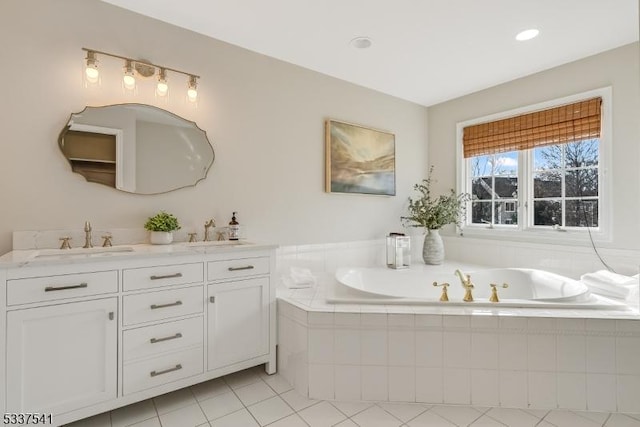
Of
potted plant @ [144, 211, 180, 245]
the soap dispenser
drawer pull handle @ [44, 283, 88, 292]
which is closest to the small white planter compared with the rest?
potted plant @ [144, 211, 180, 245]

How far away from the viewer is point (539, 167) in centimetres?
309

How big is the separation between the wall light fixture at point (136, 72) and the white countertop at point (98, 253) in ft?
3.37

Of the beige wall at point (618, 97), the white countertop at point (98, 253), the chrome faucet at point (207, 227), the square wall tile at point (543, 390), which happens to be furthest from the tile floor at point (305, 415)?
the beige wall at point (618, 97)

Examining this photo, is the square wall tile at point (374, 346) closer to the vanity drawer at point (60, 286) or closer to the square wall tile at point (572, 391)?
the square wall tile at point (572, 391)

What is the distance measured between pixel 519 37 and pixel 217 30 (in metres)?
2.17

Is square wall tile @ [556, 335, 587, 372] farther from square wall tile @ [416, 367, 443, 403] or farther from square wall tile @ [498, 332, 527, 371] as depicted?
square wall tile @ [416, 367, 443, 403]

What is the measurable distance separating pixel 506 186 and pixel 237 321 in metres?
2.90

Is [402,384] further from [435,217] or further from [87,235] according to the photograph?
[87,235]

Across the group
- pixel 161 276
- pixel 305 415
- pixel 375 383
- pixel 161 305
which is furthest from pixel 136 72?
pixel 375 383

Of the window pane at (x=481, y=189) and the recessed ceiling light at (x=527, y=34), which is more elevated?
the recessed ceiling light at (x=527, y=34)

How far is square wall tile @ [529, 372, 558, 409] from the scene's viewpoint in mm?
1822

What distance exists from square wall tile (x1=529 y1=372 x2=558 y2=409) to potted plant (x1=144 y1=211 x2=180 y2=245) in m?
2.30

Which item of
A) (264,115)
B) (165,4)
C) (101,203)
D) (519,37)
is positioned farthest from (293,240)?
(519,37)

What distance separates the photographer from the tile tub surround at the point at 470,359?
1793 mm
